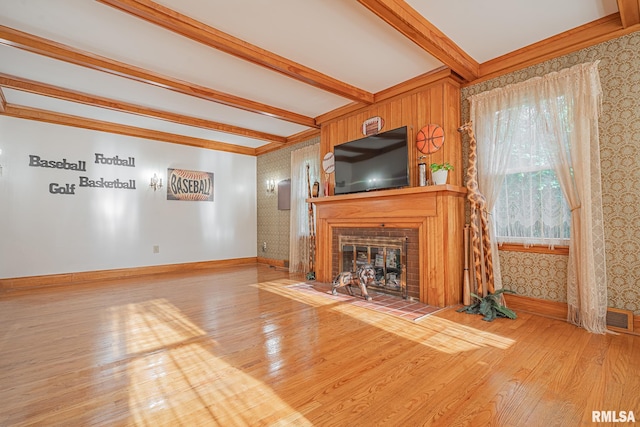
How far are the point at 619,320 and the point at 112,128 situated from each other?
6959 millimetres

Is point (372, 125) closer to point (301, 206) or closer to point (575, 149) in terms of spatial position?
point (301, 206)

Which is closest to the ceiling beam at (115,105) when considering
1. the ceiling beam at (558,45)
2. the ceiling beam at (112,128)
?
the ceiling beam at (112,128)

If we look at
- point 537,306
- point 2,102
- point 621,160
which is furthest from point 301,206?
point 2,102

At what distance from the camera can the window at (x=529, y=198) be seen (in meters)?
2.87

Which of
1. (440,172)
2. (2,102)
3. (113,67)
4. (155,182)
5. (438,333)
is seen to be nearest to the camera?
(438,333)

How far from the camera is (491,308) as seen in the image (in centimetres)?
296

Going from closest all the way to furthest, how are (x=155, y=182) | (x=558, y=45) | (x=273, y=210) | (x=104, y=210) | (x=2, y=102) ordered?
(x=558, y=45) → (x=2, y=102) → (x=104, y=210) → (x=155, y=182) → (x=273, y=210)

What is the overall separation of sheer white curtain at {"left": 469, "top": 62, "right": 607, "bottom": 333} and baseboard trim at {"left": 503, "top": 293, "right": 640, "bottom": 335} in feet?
0.42

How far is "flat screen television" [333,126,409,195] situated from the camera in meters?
3.73

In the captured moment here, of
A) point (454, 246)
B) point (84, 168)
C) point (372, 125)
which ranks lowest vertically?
point (454, 246)

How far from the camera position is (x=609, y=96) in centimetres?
260

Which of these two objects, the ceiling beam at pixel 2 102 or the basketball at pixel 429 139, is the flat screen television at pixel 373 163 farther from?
the ceiling beam at pixel 2 102

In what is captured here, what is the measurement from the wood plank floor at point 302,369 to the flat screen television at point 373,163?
1638mm

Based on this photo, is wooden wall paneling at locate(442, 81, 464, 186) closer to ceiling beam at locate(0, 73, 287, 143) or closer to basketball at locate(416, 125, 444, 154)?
basketball at locate(416, 125, 444, 154)
